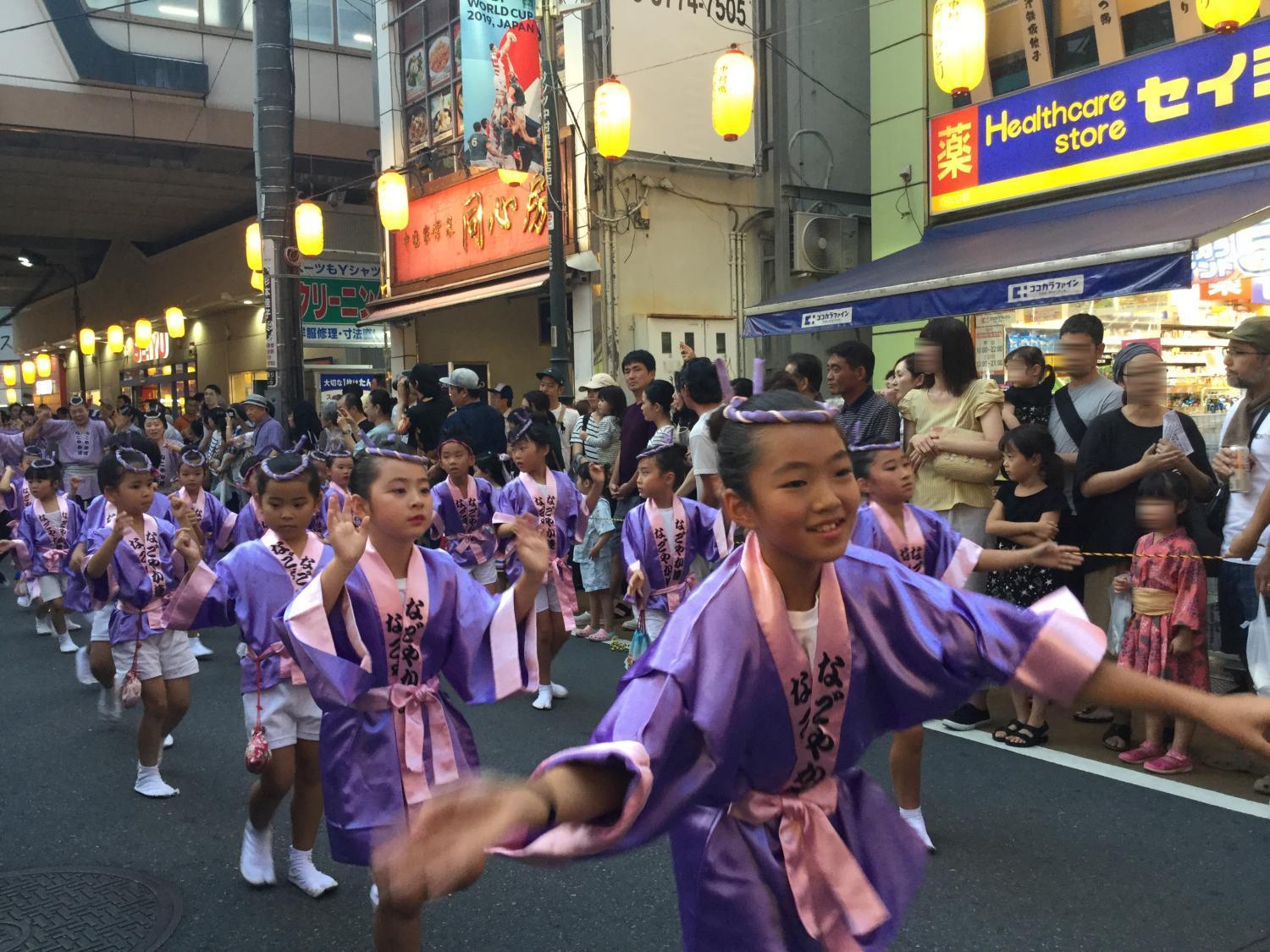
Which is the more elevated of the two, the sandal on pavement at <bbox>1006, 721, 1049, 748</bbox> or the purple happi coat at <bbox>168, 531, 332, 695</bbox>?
the purple happi coat at <bbox>168, 531, 332, 695</bbox>

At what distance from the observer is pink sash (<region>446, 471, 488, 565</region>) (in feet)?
23.1

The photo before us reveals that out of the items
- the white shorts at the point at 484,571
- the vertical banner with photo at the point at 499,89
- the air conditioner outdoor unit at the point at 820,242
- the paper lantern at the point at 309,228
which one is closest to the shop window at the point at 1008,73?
the air conditioner outdoor unit at the point at 820,242

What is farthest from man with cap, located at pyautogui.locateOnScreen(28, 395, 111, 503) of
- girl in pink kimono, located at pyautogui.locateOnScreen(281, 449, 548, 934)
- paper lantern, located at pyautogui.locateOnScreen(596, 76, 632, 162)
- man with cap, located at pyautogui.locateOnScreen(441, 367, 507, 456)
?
girl in pink kimono, located at pyautogui.locateOnScreen(281, 449, 548, 934)

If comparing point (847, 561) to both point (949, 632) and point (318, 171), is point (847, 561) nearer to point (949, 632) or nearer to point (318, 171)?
point (949, 632)

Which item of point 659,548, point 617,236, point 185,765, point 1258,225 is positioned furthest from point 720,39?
point 185,765

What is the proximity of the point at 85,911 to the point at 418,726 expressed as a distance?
1.81 meters

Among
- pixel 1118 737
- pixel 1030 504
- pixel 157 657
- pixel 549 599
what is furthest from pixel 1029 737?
pixel 157 657

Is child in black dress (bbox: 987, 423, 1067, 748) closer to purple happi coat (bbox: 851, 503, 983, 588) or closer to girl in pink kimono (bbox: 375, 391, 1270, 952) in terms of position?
purple happi coat (bbox: 851, 503, 983, 588)

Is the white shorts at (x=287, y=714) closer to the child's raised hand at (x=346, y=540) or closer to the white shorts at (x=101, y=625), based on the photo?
the child's raised hand at (x=346, y=540)

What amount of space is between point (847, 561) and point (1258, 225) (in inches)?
332

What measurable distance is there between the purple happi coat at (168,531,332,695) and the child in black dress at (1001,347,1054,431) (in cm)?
403

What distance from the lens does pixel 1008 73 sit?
11.1 m

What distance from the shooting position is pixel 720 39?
44.9 feet

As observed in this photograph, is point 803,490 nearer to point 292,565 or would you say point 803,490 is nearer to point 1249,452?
point 292,565
